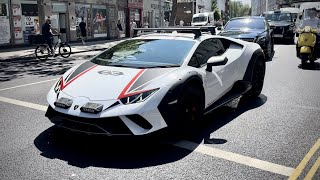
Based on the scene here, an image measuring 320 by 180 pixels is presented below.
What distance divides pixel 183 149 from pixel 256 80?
10.5 feet

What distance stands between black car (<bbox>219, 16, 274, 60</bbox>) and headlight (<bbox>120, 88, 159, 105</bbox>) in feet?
29.7

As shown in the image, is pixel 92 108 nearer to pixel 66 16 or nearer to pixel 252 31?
pixel 252 31

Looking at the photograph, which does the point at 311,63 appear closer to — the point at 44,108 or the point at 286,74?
the point at 286,74

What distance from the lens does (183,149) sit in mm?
4191

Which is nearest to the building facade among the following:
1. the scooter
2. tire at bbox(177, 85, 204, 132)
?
the scooter

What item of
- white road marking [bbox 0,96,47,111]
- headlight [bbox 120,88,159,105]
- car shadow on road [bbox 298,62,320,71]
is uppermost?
headlight [bbox 120,88,159,105]

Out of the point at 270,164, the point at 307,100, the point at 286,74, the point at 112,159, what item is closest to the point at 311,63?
the point at 286,74

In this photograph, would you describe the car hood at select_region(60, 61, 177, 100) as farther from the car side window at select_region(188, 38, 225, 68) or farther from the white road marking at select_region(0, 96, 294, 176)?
the white road marking at select_region(0, 96, 294, 176)

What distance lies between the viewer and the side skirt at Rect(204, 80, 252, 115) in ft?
17.5

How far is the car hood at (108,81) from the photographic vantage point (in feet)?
13.2

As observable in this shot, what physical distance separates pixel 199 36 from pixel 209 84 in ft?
2.74

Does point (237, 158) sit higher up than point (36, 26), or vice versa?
point (36, 26)

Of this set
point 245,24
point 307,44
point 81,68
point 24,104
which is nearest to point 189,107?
point 81,68

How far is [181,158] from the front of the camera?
3.93 m
